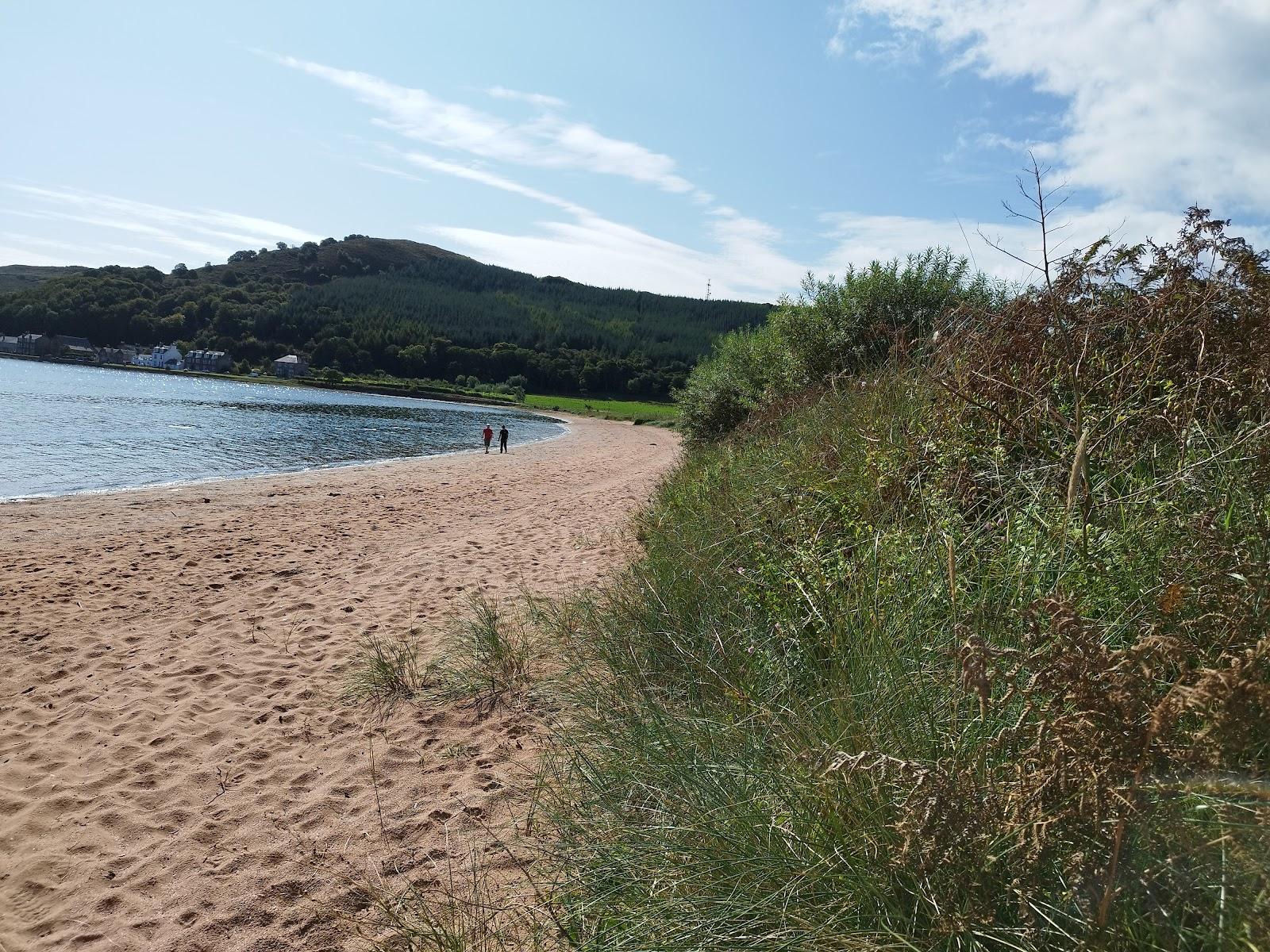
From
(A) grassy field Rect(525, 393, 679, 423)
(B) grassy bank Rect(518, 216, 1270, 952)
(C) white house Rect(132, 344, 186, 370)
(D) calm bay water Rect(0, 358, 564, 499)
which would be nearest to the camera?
(B) grassy bank Rect(518, 216, 1270, 952)

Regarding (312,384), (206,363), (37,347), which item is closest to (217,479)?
(312,384)

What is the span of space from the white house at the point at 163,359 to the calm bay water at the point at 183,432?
3000 cm

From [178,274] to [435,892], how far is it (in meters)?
196

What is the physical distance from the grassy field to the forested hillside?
6.10 metres

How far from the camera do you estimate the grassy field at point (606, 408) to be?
88375 mm

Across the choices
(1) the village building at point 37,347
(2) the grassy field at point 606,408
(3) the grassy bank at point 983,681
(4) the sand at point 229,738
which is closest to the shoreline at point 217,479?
(4) the sand at point 229,738

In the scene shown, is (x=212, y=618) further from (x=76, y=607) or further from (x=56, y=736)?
(x=56, y=736)

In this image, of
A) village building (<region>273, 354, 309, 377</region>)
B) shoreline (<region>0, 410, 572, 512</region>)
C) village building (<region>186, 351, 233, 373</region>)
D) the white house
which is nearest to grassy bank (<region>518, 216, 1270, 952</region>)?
shoreline (<region>0, 410, 572, 512</region>)

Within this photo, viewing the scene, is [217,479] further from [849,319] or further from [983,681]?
[983,681]

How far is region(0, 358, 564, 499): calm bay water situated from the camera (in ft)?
74.8

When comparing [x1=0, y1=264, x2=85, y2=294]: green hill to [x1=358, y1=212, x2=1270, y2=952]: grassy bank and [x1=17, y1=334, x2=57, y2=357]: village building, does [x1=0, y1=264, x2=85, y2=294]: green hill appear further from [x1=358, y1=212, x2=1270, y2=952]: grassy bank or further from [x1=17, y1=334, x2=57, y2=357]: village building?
[x1=358, y1=212, x2=1270, y2=952]: grassy bank

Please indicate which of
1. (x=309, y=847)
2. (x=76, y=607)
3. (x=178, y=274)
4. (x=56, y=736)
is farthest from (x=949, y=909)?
(x=178, y=274)

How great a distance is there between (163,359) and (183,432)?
326 ft

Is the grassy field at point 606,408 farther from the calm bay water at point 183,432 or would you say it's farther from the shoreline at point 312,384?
the calm bay water at point 183,432
